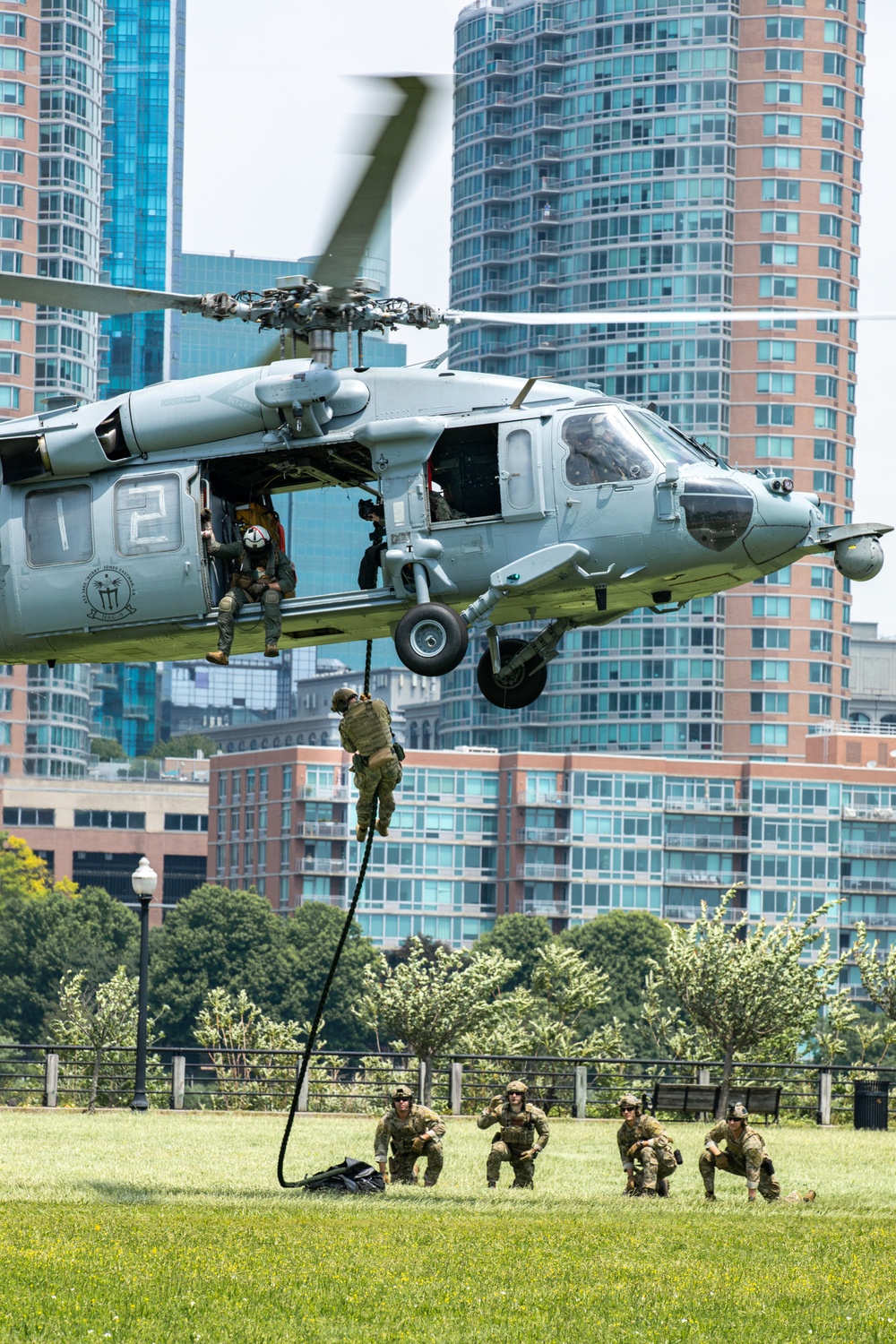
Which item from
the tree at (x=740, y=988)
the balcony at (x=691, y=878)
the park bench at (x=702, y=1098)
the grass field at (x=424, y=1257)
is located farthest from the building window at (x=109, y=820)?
the grass field at (x=424, y=1257)

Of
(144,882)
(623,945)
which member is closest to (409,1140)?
(144,882)

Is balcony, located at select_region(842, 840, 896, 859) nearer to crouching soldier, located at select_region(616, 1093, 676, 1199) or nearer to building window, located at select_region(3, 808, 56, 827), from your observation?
building window, located at select_region(3, 808, 56, 827)

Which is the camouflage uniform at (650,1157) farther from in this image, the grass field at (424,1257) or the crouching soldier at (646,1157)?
the grass field at (424,1257)

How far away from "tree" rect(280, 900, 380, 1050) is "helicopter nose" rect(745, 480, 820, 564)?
10268 centimetres

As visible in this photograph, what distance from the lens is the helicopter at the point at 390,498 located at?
63.0 ft

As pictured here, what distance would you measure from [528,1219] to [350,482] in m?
7.03

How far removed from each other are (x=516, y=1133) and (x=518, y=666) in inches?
197

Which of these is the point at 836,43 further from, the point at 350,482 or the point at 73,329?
the point at 350,482

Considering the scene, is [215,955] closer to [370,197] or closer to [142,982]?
[142,982]

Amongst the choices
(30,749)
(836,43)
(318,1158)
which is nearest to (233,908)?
(30,749)

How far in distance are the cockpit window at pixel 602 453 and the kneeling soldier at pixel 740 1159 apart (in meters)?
6.77

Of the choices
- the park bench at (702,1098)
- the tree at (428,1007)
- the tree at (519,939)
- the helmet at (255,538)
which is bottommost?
the park bench at (702,1098)

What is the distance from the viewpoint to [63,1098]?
132ft

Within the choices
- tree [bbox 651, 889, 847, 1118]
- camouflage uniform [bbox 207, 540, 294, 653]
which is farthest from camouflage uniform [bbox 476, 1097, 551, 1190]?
tree [bbox 651, 889, 847, 1118]
